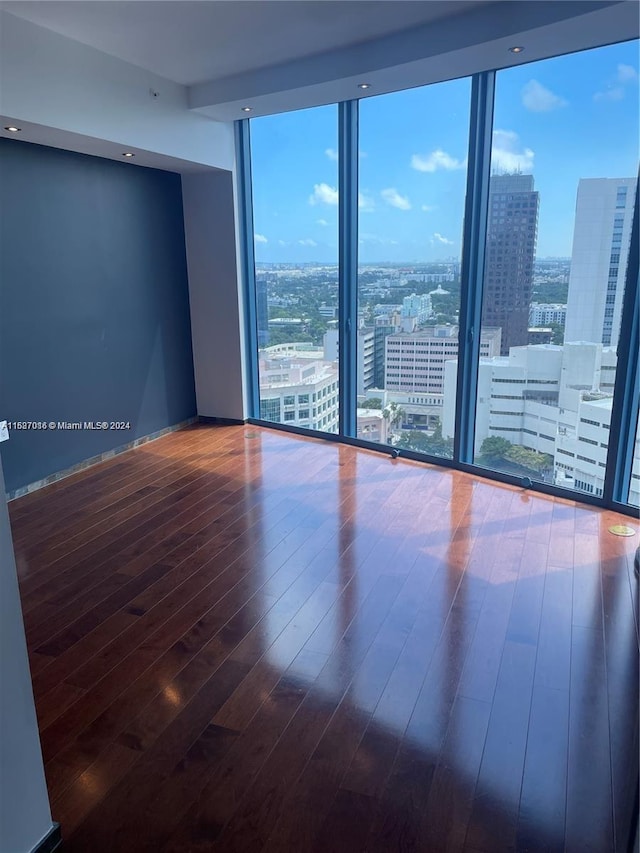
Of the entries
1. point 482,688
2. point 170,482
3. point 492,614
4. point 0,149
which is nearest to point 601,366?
point 492,614

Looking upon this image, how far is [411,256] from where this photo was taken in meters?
4.47

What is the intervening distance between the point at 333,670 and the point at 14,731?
1.20m

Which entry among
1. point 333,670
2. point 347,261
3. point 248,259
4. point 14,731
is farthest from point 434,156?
point 14,731

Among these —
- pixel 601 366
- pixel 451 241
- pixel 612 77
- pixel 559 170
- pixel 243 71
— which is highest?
pixel 243 71

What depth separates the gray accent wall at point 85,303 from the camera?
4008 mm

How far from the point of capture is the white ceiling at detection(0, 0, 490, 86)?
314 centimetres

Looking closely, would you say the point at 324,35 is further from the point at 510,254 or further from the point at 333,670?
the point at 333,670

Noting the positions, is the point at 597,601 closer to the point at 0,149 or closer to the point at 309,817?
the point at 309,817

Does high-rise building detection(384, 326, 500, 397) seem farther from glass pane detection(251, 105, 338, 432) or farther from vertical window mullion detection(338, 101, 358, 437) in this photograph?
glass pane detection(251, 105, 338, 432)

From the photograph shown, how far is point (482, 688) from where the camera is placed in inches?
87.5

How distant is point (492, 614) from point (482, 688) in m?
0.51

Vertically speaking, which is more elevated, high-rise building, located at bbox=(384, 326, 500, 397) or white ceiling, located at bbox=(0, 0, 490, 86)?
white ceiling, located at bbox=(0, 0, 490, 86)

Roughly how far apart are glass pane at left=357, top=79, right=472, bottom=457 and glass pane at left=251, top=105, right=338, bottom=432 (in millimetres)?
322

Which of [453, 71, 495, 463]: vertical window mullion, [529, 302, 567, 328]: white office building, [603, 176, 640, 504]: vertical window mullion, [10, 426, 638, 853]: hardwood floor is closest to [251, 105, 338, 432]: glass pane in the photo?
[453, 71, 495, 463]: vertical window mullion
